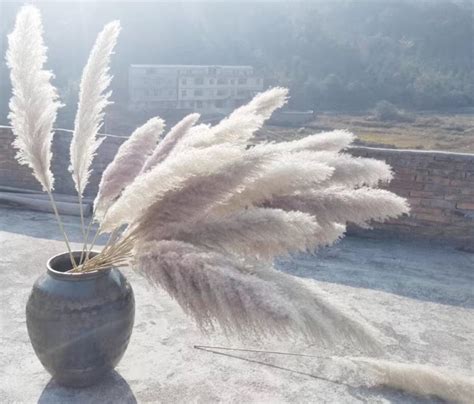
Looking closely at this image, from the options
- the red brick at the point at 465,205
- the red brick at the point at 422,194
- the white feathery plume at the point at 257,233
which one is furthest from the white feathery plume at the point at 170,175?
the red brick at the point at 465,205

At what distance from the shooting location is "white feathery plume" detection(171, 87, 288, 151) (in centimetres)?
152

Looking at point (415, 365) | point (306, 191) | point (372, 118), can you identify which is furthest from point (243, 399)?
point (372, 118)

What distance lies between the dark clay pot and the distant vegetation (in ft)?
84.1

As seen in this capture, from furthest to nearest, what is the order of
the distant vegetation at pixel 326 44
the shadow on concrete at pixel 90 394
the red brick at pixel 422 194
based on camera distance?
the distant vegetation at pixel 326 44
the red brick at pixel 422 194
the shadow on concrete at pixel 90 394

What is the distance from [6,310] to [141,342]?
899mm

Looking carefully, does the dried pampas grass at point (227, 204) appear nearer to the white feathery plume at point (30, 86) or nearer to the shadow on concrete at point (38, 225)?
the white feathery plume at point (30, 86)

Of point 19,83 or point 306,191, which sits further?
point 19,83

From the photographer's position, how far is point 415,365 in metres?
2.41

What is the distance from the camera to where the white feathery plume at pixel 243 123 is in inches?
59.8

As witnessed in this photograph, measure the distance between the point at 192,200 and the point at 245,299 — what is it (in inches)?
15.8

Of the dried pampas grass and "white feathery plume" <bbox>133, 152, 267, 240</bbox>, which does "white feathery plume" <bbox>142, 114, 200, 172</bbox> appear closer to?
the dried pampas grass

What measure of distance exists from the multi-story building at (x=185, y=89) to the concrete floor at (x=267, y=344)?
1447 centimetres

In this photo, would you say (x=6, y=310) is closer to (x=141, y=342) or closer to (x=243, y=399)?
(x=141, y=342)

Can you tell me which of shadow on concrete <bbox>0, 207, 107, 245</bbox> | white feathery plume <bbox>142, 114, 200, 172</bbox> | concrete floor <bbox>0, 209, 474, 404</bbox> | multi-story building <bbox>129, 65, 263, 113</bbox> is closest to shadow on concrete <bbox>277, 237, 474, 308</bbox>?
concrete floor <bbox>0, 209, 474, 404</bbox>
